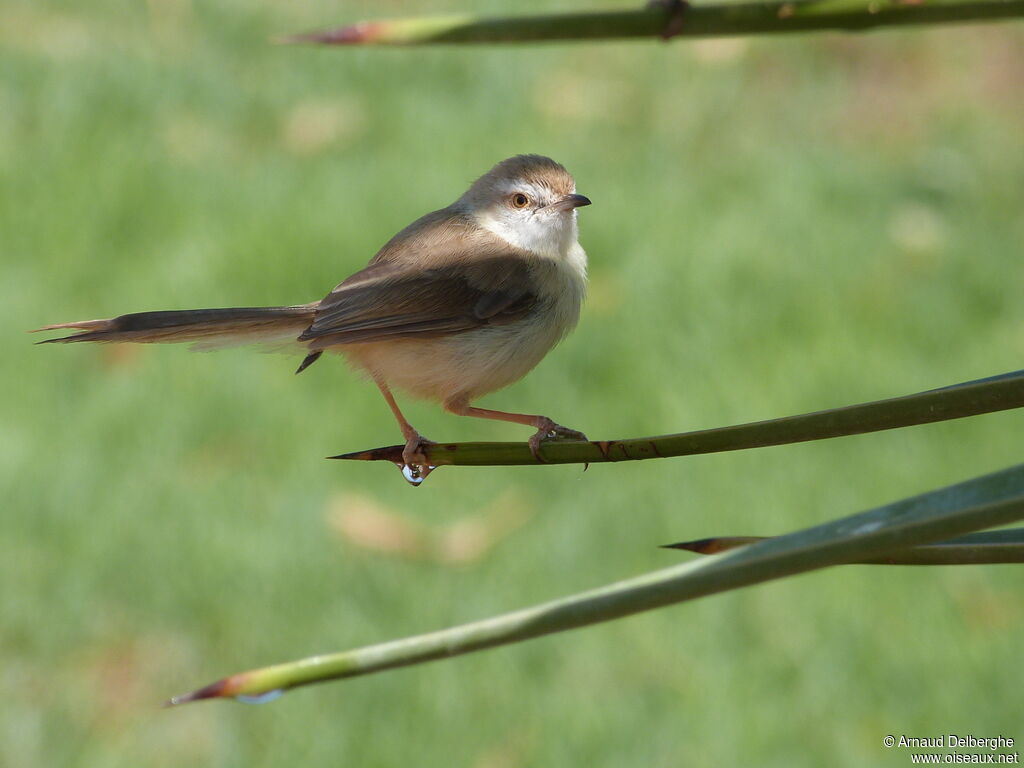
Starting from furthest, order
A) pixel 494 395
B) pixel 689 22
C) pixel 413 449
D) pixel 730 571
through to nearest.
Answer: pixel 494 395 < pixel 413 449 < pixel 689 22 < pixel 730 571

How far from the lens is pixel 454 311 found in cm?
315

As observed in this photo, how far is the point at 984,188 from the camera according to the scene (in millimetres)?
7723

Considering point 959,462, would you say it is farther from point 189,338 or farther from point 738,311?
point 189,338

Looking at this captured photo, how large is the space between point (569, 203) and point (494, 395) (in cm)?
300

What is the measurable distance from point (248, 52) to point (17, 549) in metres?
4.28

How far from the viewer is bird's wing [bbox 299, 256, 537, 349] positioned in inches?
115

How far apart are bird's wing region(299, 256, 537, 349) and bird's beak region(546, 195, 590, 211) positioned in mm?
179

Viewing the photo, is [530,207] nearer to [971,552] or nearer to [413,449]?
[413,449]

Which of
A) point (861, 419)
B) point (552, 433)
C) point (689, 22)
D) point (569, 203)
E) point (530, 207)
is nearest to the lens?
point (861, 419)

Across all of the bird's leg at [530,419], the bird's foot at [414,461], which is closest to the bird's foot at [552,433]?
the bird's leg at [530,419]

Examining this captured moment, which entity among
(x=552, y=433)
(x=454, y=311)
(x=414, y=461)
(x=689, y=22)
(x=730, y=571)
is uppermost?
(x=454, y=311)

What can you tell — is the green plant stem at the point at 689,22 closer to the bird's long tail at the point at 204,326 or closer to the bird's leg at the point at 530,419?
the bird's long tail at the point at 204,326

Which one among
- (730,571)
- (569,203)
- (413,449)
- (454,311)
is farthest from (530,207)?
(730,571)

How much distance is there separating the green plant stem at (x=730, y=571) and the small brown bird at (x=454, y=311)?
1138mm
